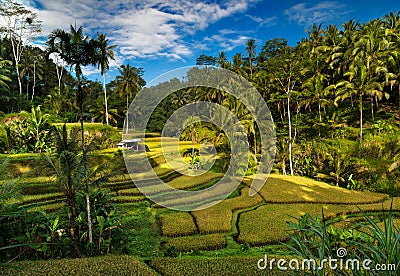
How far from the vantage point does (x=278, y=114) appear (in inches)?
956

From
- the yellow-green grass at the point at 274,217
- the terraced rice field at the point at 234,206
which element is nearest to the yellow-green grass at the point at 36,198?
the terraced rice field at the point at 234,206

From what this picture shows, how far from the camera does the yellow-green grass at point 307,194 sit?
10.2m

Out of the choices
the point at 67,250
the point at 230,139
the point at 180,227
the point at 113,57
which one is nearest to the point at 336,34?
the point at 230,139

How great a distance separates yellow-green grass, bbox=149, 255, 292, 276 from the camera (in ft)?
14.9

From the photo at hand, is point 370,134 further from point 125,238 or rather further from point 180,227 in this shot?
point 125,238

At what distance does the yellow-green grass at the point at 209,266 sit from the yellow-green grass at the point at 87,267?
0.98 feet

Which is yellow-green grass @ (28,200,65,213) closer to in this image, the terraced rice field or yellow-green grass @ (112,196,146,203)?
the terraced rice field

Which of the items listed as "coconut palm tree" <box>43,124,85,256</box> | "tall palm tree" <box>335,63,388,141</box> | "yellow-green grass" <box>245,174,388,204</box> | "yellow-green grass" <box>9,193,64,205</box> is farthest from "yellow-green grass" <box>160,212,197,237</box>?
"tall palm tree" <box>335,63,388,141</box>

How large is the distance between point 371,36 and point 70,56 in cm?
2092

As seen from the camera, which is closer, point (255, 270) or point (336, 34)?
point (255, 270)

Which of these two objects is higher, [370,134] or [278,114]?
[278,114]

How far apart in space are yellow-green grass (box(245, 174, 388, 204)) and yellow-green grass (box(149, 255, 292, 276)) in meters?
5.47

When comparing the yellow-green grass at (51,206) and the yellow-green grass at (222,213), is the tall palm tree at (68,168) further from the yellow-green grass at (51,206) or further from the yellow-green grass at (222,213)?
the yellow-green grass at (222,213)

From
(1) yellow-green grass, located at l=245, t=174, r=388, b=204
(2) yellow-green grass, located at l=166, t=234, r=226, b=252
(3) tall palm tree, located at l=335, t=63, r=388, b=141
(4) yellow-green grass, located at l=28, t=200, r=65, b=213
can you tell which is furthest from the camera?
(3) tall palm tree, located at l=335, t=63, r=388, b=141
